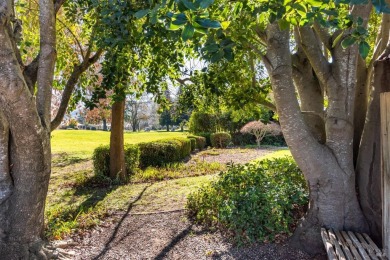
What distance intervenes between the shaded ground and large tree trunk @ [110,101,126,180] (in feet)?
9.15

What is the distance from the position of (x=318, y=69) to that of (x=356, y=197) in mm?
1595

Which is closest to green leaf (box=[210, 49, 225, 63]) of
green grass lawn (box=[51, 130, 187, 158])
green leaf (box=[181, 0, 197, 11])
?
green leaf (box=[181, 0, 197, 11])

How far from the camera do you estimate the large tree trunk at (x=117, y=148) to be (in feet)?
27.3

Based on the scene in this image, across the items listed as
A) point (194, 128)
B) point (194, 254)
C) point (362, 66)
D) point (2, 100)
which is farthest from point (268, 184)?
point (194, 128)

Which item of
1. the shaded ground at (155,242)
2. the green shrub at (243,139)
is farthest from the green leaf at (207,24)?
the green shrub at (243,139)

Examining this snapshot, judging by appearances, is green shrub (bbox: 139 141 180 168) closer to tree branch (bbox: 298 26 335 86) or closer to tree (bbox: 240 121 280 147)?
tree branch (bbox: 298 26 335 86)

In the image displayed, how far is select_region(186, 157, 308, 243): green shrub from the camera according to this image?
12.6ft

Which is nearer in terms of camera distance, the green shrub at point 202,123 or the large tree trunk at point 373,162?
the large tree trunk at point 373,162

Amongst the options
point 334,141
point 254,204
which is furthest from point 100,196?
point 334,141

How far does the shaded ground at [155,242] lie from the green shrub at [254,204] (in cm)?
19

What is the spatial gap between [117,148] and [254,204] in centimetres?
530

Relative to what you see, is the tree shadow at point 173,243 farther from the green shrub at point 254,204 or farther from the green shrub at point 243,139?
the green shrub at point 243,139

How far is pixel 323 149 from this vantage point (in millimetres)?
3592

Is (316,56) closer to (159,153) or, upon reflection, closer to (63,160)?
(159,153)
